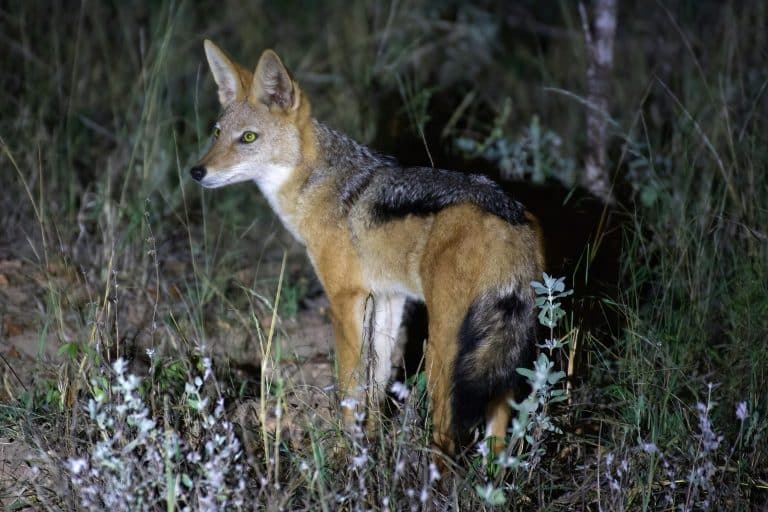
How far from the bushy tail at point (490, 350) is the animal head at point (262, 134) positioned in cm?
185

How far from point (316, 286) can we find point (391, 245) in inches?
88.1

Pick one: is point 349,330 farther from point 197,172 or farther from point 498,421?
point 197,172

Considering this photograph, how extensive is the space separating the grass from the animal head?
275mm

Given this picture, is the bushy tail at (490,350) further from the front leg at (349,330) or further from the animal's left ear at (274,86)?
the animal's left ear at (274,86)

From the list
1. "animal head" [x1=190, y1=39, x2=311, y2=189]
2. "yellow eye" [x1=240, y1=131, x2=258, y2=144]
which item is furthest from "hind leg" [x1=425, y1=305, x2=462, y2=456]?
"yellow eye" [x1=240, y1=131, x2=258, y2=144]

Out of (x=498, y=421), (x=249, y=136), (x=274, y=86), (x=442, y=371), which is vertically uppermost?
(x=274, y=86)

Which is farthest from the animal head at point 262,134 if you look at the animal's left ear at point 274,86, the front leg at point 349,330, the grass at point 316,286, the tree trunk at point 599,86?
the tree trunk at point 599,86

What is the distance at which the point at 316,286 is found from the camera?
6.83m

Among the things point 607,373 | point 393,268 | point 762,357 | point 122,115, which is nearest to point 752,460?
point 762,357

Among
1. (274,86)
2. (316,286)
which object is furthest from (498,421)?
(316,286)

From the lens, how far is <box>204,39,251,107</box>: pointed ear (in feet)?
17.6

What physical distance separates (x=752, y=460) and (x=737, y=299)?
1262 mm

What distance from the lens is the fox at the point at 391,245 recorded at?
3.96 meters

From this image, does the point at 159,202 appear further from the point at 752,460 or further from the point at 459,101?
the point at 752,460
